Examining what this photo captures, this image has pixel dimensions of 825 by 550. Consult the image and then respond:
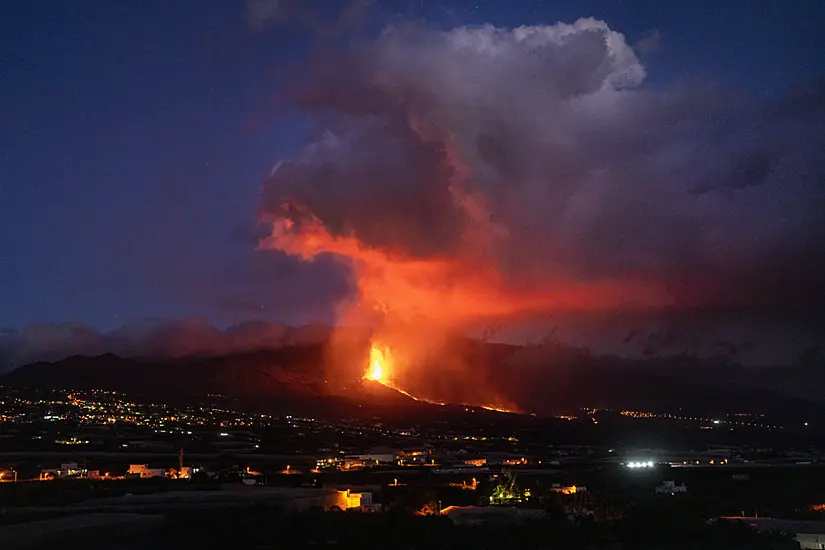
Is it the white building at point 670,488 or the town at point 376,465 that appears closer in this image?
the town at point 376,465

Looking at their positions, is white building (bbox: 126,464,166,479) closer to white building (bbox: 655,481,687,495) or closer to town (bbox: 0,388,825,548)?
town (bbox: 0,388,825,548)

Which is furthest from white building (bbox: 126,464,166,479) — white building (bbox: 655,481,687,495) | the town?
white building (bbox: 655,481,687,495)

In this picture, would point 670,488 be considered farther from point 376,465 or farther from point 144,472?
point 144,472

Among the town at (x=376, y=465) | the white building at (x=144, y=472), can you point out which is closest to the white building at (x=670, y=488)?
the town at (x=376, y=465)

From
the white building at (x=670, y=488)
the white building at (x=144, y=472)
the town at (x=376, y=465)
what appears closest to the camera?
the town at (x=376, y=465)

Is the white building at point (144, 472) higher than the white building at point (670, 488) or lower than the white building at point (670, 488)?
higher

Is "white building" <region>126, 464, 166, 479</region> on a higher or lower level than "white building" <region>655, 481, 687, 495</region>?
higher

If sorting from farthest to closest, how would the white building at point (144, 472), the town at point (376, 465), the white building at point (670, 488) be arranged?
the white building at point (144, 472)
the white building at point (670, 488)
the town at point (376, 465)

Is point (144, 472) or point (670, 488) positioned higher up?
point (144, 472)

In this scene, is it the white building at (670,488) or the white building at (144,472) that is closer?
the white building at (670,488)

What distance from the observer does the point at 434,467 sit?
8725 centimetres

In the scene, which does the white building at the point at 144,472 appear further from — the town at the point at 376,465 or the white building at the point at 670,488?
the white building at the point at 670,488

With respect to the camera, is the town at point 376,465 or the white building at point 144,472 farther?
the white building at point 144,472

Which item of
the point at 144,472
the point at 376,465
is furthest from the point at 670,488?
the point at 144,472
